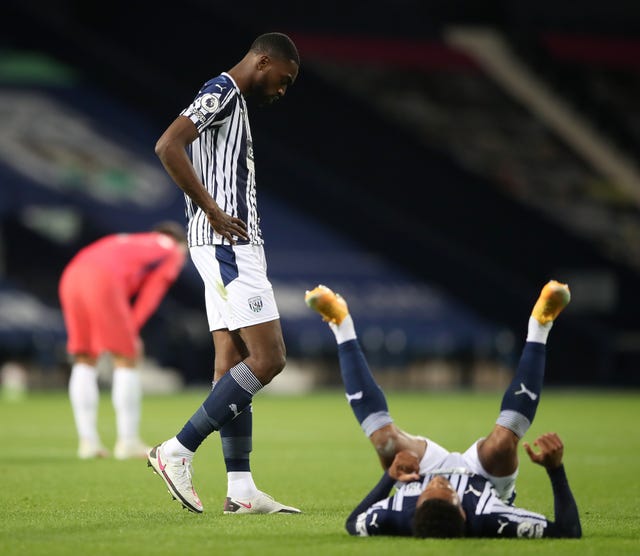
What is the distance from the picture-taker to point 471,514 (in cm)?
509

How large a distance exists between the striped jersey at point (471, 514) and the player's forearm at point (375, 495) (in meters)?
0.02

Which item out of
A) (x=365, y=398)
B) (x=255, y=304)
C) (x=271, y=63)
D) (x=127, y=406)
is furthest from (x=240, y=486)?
(x=127, y=406)

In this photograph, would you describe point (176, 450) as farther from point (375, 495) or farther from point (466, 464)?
point (466, 464)

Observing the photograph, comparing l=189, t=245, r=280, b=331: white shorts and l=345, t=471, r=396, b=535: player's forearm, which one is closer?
l=345, t=471, r=396, b=535: player's forearm

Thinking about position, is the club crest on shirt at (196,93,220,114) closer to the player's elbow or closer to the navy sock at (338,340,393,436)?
the player's elbow

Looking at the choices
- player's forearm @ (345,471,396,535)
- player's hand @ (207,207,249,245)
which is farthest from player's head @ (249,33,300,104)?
player's forearm @ (345,471,396,535)

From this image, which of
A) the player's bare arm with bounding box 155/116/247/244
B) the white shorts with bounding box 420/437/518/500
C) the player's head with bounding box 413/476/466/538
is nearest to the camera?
the player's head with bounding box 413/476/466/538

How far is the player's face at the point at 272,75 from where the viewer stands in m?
6.34

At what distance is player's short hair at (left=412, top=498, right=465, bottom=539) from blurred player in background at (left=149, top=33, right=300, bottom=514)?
1.40 m

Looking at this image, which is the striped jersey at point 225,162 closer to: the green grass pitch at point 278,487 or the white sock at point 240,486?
the white sock at point 240,486

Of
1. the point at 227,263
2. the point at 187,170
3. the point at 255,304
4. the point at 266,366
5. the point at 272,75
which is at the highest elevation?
the point at 272,75

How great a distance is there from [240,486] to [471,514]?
1.65 meters

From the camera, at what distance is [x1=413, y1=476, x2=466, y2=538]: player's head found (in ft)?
15.9

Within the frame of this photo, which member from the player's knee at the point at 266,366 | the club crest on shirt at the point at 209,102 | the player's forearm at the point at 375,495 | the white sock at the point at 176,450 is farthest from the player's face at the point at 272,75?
the player's forearm at the point at 375,495
